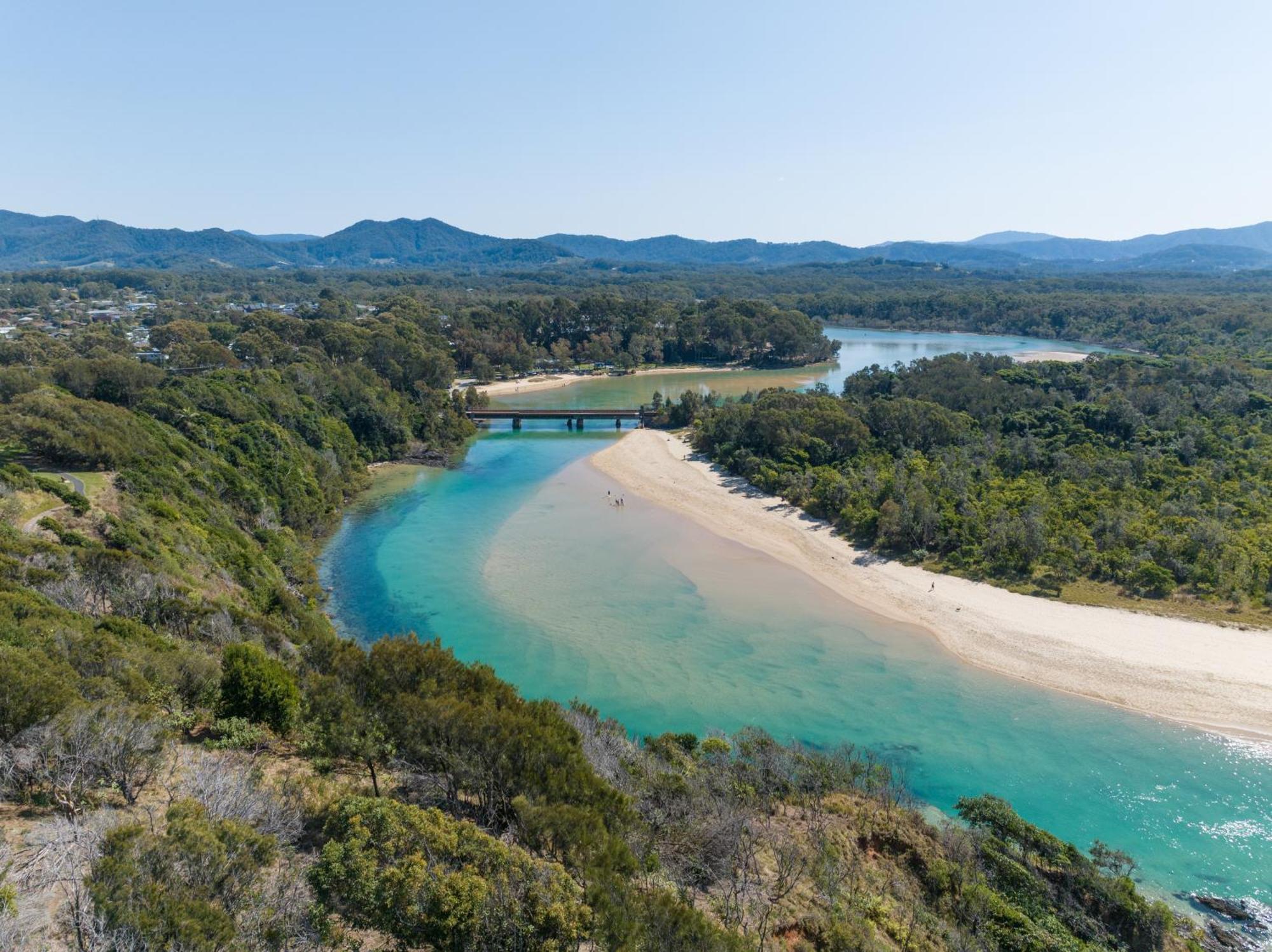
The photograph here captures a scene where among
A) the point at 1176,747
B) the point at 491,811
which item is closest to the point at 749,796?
the point at 491,811

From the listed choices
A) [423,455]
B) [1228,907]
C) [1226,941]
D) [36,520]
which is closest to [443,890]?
[1226,941]

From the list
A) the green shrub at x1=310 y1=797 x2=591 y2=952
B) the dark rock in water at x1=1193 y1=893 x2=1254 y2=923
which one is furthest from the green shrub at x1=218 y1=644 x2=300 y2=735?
the dark rock in water at x1=1193 y1=893 x2=1254 y2=923

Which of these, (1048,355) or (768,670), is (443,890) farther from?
(1048,355)

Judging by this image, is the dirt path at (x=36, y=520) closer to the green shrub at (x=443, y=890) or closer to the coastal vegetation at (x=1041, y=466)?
the green shrub at (x=443, y=890)

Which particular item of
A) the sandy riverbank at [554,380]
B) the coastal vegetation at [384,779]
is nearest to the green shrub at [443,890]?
the coastal vegetation at [384,779]

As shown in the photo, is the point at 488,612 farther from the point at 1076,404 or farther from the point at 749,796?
the point at 1076,404

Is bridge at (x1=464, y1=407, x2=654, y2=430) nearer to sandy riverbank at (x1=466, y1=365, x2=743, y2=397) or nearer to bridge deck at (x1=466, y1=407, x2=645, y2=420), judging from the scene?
bridge deck at (x1=466, y1=407, x2=645, y2=420)
